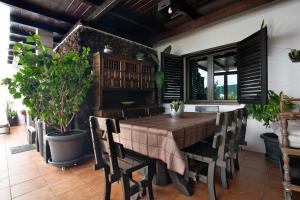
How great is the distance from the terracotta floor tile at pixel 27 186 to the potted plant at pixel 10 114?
5340 millimetres

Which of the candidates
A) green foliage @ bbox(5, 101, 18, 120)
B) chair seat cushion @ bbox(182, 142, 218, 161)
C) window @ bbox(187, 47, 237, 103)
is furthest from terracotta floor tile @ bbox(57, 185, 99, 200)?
green foliage @ bbox(5, 101, 18, 120)

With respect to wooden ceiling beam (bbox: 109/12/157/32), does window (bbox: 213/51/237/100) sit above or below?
below

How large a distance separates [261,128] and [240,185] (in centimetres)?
156

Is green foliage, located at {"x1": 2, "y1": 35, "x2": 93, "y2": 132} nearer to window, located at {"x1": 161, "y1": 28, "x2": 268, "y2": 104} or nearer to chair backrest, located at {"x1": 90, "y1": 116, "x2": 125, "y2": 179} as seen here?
chair backrest, located at {"x1": 90, "y1": 116, "x2": 125, "y2": 179}

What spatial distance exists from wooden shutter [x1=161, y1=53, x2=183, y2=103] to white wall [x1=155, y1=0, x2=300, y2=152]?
112 cm

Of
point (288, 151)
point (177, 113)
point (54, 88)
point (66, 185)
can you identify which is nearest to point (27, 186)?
point (66, 185)

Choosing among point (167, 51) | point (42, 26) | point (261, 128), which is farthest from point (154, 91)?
point (42, 26)

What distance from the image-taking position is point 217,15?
3100 mm

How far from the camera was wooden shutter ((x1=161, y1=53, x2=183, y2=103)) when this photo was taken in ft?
12.8

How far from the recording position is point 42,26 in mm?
3504

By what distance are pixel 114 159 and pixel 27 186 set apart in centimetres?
155

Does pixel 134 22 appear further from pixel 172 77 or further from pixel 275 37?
pixel 275 37

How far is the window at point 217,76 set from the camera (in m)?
3.48

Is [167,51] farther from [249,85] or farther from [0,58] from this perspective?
[0,58]
